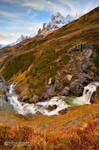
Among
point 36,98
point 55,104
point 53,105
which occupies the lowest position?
point 53,105

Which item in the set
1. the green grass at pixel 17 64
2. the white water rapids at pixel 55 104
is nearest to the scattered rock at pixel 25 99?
the white water rapids at pixel 55 104

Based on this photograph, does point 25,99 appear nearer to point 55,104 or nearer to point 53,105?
point 53,105

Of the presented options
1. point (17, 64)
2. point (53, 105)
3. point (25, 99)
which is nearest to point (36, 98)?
point (25, 99)

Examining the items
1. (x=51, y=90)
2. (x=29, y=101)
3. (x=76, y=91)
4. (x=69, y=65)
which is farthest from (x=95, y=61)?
(x=29, y=101)

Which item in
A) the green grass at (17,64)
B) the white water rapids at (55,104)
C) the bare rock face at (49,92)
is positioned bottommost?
the white water rapids at (55,104)

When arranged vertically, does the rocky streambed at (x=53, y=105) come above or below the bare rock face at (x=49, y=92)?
below

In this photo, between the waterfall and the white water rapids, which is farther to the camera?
the waterfall

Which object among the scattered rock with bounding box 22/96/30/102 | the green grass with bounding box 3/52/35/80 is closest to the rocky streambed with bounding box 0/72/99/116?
the scattered rock with bounding box 22/96/30/102

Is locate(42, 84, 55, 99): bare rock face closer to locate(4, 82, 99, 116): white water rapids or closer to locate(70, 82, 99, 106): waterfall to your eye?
locate(4, 82, 99, 116): white water rapids

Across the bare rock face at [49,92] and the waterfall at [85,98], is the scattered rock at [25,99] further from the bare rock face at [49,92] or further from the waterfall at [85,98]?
the waterfall at [85,98]

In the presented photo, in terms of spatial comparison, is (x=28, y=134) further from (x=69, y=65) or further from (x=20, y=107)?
(x=69, y=65)

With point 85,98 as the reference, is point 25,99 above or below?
below

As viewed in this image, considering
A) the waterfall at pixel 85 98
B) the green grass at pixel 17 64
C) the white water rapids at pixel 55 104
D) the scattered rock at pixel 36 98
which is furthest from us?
the green grass at pixel 17 64

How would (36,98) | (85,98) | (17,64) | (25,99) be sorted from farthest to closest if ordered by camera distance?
(17,64)
(25,99)
(36,98)
(85,98)
